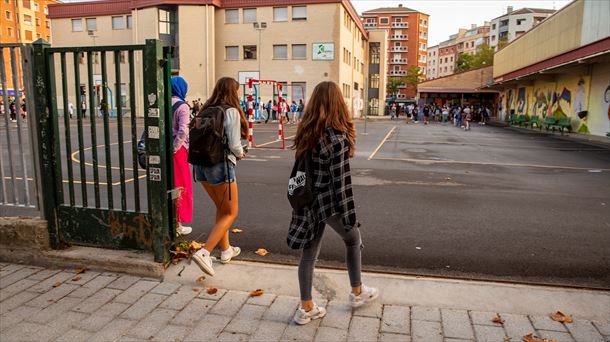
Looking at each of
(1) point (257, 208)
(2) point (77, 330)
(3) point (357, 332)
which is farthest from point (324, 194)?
(1) point (257, 208)

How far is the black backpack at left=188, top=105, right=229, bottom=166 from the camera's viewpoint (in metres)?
4.28

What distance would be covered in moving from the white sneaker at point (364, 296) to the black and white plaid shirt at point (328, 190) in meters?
0.60

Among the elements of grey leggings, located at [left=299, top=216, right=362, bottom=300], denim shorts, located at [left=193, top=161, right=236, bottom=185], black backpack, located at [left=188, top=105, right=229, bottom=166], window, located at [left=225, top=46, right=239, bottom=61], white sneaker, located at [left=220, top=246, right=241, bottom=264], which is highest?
window, located at [left=225, top=46, right=239, bottom=61]

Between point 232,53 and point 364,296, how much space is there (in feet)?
144

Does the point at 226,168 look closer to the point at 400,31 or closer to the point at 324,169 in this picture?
the point at 324,169

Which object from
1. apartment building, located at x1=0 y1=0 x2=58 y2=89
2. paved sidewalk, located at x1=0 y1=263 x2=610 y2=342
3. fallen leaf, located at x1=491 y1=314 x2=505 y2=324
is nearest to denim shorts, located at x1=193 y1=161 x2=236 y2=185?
paved sidewalk, located at x1=0 y1=263 x2=610 y2=342

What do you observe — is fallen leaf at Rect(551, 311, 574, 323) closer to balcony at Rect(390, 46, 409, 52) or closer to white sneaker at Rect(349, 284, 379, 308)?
white sneaker at Rect(349, 284, 379, 308)

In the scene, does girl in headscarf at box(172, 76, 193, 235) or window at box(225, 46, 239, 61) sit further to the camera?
window at box(225, 46, 239, 61)

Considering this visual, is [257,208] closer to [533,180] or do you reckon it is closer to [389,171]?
[389,171]

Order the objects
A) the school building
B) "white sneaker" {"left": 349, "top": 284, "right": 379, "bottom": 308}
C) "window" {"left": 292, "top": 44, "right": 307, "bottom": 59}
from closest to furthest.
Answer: "white sneaker" {"left": 349, "top": 284, "right": 379, "bottom": 308}
the school building
"window" {"left": 292, "top": 44, "right": 307, "bottom": 59}

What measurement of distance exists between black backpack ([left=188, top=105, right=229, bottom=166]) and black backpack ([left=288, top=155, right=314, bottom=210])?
1.12 metres

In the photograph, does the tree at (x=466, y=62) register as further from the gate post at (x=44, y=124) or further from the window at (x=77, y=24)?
the gate post at (x=44, y=124)

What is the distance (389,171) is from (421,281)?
7.25 metres

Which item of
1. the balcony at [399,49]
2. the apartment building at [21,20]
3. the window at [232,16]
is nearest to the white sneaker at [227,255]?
the window at [232,16]
